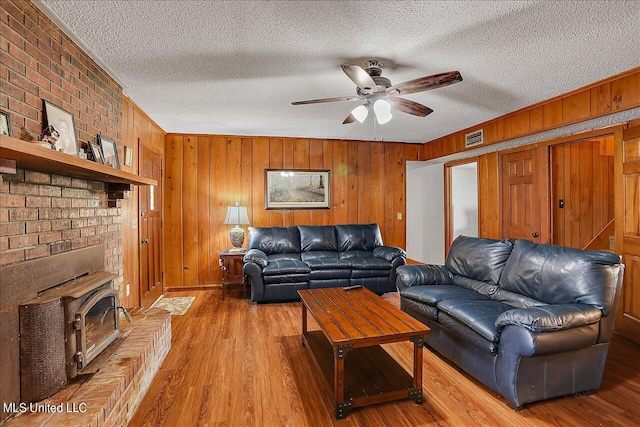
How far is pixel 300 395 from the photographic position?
2158 mm

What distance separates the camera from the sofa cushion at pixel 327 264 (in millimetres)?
4293

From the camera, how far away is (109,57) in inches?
93.4

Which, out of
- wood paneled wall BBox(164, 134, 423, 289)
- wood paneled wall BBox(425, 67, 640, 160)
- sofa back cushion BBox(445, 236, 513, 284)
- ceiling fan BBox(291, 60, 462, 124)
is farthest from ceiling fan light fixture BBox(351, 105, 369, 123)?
wood paneled wall BBox(164, 134, 423, 289)

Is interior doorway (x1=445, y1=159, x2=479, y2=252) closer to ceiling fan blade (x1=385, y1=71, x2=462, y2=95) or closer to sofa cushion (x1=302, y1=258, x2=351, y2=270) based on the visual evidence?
sofa cushion (x1=302, y1=258, x2=351, y2=270)

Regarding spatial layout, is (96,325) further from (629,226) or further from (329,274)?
(629,226)

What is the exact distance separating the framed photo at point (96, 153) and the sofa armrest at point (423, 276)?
279 centimetres

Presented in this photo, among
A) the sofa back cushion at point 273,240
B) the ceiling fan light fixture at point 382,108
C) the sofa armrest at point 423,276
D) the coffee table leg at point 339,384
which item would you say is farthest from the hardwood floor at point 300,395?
the ceiling fan light fixture at point 382,108

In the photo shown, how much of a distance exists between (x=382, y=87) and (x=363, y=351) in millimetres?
2083

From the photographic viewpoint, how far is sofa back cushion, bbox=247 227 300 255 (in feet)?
15.5

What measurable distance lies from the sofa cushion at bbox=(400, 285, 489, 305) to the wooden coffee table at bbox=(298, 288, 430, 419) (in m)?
0.43

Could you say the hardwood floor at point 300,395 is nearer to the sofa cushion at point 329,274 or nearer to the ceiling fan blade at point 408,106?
the sofa cushion at point 329,274

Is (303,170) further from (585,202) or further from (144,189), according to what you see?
(585,202)

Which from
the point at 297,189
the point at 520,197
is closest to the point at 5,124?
the point at 297,189

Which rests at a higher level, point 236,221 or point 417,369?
point 236,221
